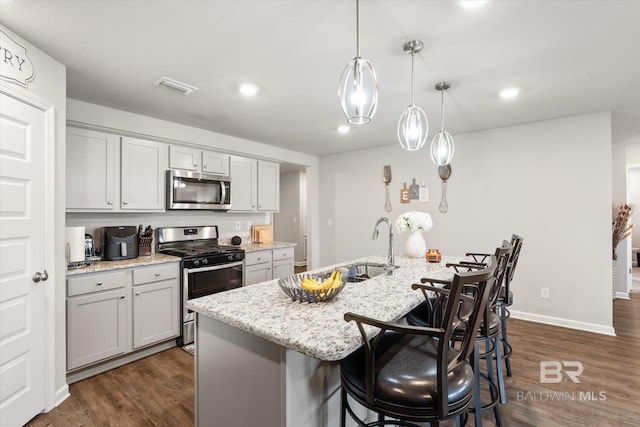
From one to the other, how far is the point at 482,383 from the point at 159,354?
285 cm

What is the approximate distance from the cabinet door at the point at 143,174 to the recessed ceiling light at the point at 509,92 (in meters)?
3.40

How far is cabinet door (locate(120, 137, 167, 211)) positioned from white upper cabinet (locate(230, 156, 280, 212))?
3.06 feet

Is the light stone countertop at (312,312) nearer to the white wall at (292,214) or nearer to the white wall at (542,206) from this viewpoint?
the white wall at (542,206)

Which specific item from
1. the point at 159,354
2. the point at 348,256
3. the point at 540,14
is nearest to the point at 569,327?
the point at 348,256

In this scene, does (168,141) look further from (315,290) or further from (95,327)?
(315,290)

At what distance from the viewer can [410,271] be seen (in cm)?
222

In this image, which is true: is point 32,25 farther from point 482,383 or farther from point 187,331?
point 482,383

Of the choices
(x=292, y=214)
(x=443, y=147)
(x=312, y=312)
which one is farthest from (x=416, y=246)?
(x=292, y=214)

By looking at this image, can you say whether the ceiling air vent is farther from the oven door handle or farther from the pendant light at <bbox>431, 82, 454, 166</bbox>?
the pendant light at <bbox>431, 82, 454, 166</bbox>

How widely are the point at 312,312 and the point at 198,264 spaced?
217 cm

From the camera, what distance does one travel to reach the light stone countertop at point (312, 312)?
101cm

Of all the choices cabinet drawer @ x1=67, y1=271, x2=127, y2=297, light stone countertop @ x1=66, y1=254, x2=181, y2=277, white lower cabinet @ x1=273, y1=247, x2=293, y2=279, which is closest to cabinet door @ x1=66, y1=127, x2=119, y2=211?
light stone countertop @ x1=66, y1=254, x2=181, y2=277

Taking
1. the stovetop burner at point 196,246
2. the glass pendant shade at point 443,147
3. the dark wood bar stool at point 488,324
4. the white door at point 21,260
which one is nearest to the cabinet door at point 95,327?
the white door at point 21,260

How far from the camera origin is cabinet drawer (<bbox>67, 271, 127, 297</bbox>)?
2.31m
